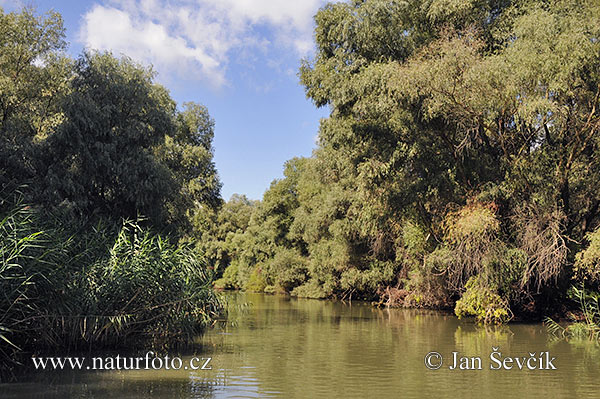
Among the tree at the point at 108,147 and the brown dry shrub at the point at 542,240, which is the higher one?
the tree at the point at 108,147

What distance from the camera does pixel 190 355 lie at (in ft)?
39.1

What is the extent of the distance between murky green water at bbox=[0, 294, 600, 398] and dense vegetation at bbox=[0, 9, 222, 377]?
4.39 ft

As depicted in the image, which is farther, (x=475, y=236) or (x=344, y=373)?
(x=475, y=236)

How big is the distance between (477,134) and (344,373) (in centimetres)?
1100

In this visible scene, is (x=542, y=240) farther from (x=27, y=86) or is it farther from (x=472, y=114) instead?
(x=27, y=86)

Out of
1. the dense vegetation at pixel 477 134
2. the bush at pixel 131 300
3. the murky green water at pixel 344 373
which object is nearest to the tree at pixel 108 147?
the bush at pixel 131 300

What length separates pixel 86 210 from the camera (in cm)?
1948

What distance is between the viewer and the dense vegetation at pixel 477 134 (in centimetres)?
1675

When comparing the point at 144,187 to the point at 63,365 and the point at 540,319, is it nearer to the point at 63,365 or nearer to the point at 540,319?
the point at 63,365

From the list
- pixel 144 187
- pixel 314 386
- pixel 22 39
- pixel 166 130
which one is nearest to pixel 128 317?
pixel 314 386

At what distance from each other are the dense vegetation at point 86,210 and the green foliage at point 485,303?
9.51 meters

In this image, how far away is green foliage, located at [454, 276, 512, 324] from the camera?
62.4 feet

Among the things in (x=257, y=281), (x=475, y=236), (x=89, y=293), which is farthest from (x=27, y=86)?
(x=257, y=281)

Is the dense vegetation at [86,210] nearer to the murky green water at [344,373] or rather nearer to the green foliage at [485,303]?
the murky green water at [344,373]
